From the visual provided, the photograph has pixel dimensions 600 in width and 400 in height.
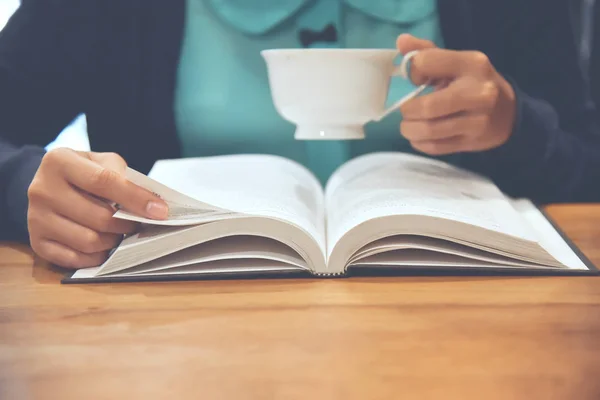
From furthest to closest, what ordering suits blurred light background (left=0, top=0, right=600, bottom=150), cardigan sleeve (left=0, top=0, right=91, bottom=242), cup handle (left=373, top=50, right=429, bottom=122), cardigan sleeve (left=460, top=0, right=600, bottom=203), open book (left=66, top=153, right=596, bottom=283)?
blurred light background (left=0, top=0, right=600, bottom=150) < cardigan sleeve (left=0, top=0, right=91, bottom=242) < cardigan sleeve (left=460, top=0, right=600, bottom=203) < cup handle (left=373, top=50, right=429, bottom=122) < open book (left=66, top=153, right=596, bottom=283)

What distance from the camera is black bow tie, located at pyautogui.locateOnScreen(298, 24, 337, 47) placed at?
38.4 inches

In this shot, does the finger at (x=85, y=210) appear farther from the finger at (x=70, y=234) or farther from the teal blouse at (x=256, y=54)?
the teal blouse at (x=256, y=54)

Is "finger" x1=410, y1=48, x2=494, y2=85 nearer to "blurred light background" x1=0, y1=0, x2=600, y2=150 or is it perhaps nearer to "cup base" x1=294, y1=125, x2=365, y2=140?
"cup base" x1=294, y1=125, x2=365, y2=140

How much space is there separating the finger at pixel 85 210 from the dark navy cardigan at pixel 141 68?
381mm

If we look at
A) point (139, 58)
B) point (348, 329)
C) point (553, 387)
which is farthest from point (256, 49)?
point (553, 387)

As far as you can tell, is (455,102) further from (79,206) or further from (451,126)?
(79,206)

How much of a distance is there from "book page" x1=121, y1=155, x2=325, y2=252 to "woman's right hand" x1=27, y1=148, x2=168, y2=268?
0.02 meters

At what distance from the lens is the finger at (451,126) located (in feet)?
2.40

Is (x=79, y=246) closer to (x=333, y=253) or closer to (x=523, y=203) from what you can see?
(x=333, y=253)

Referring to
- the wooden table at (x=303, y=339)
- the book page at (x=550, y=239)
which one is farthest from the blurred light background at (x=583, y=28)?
the wooden table at (x=303, y=339)

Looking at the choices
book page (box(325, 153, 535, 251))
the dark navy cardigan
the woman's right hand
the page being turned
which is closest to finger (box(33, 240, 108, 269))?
the woman's right hand

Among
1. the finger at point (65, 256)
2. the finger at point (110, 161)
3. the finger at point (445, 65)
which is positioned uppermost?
the finger at point (445, 65)

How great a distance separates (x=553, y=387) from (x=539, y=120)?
0.51m

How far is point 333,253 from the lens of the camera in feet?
1.89
